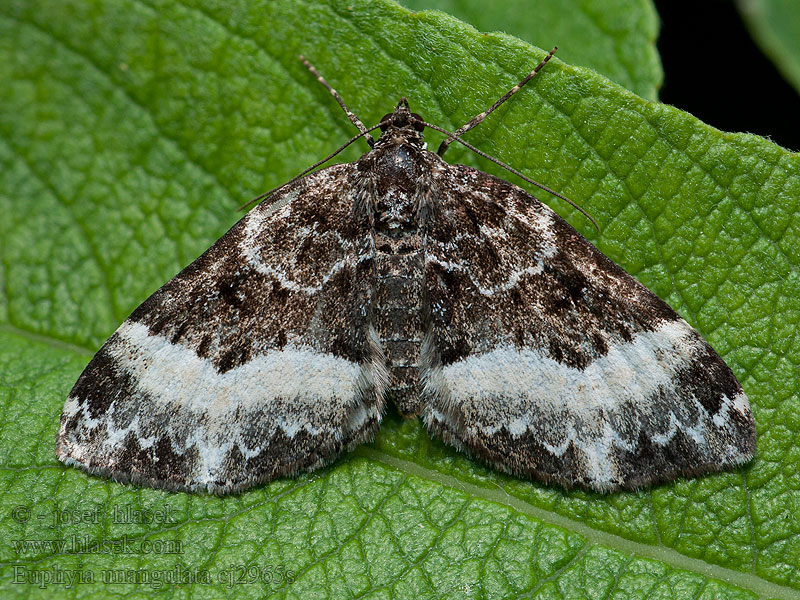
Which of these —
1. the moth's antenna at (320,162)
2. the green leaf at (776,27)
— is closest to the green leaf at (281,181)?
the moth's antenna at (320,162)

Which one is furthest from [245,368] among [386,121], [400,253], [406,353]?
[386,121]

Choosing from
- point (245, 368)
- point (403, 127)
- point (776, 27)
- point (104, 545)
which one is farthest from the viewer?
point (776, 27)

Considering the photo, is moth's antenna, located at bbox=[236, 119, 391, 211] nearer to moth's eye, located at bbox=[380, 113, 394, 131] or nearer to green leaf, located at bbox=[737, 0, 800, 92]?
moth's eye, located at bbox=[380, 113, 394, 131]

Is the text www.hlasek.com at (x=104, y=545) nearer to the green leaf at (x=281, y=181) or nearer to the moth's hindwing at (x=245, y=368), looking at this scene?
the green leaf at (x=281, y=181)

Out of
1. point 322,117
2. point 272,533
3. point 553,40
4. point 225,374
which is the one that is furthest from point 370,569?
point 553,40

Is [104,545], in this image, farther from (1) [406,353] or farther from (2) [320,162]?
(2) [320,162]

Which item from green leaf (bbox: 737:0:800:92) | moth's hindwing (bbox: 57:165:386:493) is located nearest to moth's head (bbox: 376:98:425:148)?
moth's hindwing (bbox: 57:165:386:493)
